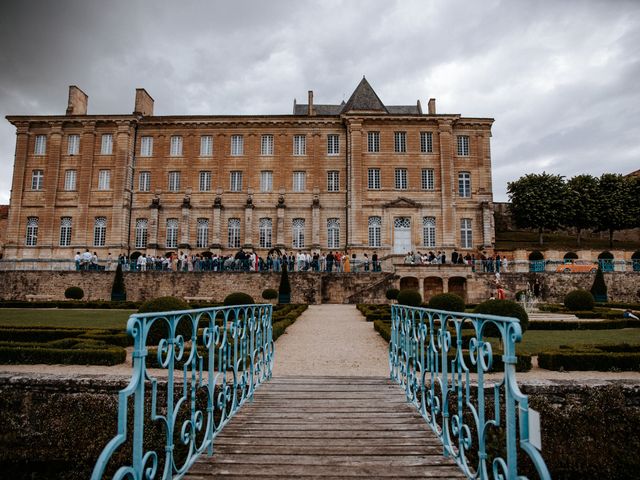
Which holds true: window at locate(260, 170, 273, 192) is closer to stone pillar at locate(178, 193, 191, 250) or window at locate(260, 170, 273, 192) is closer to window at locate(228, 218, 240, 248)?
window at locate(228, 218, 240, 248)

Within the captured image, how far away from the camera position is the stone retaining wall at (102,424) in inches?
218

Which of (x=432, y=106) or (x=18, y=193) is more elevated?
(x=432, y=106)

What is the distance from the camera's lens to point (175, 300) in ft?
32.3

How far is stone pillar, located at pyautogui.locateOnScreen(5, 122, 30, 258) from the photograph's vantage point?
101ft

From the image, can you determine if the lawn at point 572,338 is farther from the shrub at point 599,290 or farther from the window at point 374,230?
the window at point 374,230

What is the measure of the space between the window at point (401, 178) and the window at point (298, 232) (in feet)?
23.6

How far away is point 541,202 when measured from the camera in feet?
124

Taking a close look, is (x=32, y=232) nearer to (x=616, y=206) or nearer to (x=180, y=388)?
(x=180, y=388)

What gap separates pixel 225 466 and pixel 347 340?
769cm

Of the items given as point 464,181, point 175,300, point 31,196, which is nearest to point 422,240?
point 464,181

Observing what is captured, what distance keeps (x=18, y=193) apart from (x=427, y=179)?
28653 mm

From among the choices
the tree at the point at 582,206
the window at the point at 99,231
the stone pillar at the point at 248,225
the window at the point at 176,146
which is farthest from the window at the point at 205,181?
the tree at the point at 582,206

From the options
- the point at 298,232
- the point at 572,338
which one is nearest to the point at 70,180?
the point at 298,232

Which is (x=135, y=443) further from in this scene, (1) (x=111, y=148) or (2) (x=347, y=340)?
(1) (x=111, y=148)
